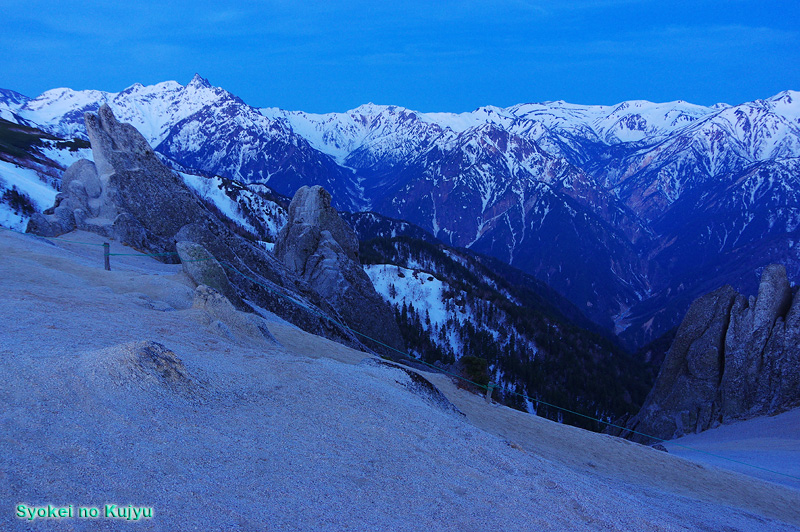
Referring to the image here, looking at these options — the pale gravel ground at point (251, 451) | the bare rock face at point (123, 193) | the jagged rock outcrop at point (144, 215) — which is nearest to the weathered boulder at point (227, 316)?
the pale gravel ground at point (251, 451)

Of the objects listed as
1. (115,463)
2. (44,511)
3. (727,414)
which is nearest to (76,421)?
(115,463)

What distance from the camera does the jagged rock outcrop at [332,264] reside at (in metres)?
40.1

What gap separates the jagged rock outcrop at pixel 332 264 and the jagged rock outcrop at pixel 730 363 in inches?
864

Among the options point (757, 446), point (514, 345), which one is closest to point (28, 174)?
point (514, 345)

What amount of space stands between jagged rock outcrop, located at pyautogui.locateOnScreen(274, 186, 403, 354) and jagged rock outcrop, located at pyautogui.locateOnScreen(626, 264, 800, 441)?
2195cm

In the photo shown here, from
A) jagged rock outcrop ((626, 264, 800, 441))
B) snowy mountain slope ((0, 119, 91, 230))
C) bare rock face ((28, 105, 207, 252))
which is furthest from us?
snowy mountain slope ((0, 119, 91, 230))

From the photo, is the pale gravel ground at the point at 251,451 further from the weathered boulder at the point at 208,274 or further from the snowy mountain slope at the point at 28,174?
the snowy mountain slope at the point at 28,174

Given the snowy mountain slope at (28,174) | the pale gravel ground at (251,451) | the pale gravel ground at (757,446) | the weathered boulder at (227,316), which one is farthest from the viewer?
the snowy mountain slope at (28,174)

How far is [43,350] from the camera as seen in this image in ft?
32.1

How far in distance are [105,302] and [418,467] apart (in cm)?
1147

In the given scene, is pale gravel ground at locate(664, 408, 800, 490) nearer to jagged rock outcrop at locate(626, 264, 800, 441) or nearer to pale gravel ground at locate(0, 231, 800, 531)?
jagged rock outcrop at locate(626, 264, 800, 441)

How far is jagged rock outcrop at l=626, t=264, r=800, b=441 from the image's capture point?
32406 mm

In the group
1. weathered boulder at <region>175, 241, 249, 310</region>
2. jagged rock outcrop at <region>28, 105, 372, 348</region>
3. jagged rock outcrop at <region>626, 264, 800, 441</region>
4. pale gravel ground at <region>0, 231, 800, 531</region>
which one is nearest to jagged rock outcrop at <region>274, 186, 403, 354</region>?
jagged rock outcrop at <region>28, 105, 372, 348</region>

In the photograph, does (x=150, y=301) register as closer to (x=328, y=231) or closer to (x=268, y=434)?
(x=268, y=434)
